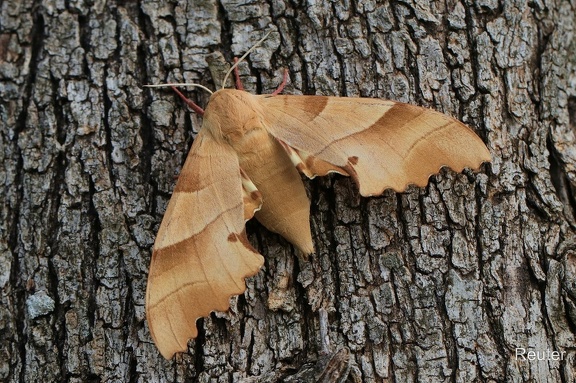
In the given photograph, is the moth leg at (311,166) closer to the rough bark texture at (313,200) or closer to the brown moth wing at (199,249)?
the rough bark texture at (313,200)

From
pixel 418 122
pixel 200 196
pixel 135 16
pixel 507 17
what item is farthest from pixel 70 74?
pixel 507 17

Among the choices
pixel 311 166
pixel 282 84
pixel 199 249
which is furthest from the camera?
pixel 282 84

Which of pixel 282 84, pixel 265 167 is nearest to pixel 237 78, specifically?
pixel 282 84

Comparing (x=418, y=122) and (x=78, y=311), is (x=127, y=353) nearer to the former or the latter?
(x=78, y=311)

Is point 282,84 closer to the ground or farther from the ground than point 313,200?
farther from the ground

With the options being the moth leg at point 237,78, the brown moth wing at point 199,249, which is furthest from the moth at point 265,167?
the moth leg at point 237,78

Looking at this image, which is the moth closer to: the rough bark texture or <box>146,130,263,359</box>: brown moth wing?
<box>146,130,263,359</box>: brown moth wing

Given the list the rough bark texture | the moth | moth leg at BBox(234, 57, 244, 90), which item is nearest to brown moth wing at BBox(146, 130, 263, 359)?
the moth

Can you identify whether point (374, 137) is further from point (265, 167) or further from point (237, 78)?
point (237, 78)
